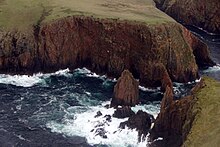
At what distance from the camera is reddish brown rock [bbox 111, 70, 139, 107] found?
7131 cm

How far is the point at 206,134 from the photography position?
164 feet

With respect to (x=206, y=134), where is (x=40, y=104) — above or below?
below

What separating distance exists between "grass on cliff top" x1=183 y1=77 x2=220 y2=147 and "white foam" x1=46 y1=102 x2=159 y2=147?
10.8 meters

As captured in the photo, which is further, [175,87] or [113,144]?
[175,87]

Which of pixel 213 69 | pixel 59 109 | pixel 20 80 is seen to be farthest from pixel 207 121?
pixel 20 80

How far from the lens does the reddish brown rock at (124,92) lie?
71.3 m

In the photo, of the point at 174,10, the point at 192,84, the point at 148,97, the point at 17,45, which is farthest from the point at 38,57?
the point at 174,10

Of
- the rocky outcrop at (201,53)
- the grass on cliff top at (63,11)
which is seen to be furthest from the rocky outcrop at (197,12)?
the rocky outcrop at (201,53)

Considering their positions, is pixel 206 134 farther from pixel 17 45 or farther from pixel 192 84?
pixel 17 45

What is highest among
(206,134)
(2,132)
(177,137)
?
(206,134)

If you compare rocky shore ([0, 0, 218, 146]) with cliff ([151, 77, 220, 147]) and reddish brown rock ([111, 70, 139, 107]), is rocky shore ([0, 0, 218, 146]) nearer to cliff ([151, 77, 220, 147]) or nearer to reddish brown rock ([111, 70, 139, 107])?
reddish brown rock ([111, 70, 139, 107])

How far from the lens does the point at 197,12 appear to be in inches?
4843

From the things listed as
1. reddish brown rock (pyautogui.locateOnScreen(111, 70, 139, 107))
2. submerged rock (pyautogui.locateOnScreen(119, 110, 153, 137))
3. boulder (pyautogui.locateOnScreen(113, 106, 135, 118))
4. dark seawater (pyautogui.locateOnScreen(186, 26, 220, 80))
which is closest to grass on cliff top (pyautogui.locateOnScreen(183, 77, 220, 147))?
submerged rock (pyautogui.locateOnScreen(119, 110, 153, 137))

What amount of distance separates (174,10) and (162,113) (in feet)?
232
